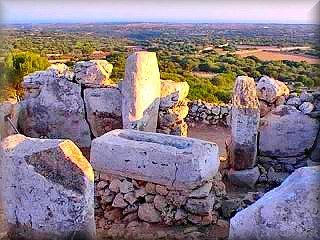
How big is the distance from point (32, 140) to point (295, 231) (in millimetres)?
2205

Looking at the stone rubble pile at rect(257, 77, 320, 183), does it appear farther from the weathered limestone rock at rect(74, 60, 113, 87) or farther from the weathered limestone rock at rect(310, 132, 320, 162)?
the weathered limestone rock at rect(74, 60, 113, 87)

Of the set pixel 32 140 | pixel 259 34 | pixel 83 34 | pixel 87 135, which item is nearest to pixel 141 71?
pixel 87 135

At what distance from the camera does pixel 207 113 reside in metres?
11.5

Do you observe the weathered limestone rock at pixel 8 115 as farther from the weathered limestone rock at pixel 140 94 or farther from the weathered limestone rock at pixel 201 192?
the weathered limestone rock at pixel 201 192

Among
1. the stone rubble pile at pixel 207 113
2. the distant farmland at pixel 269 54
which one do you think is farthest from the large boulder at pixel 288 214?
the distant farmland at pixel 269 54

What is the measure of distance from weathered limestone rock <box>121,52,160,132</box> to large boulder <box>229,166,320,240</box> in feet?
14.5

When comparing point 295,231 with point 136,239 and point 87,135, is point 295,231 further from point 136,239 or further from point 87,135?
point 87,135

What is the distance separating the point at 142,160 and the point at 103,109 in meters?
3.05

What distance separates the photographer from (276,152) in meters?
8.41

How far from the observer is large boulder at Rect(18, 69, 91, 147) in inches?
360

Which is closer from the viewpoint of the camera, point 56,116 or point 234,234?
point 234,234

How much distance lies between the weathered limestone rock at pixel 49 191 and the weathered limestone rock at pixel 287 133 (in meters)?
4.74

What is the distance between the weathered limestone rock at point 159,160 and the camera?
5.96m

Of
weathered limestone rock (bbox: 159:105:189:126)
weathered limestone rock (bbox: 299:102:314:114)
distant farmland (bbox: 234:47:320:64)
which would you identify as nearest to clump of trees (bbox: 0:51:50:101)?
weathered limestone rock (bbox: 159:105:189:126)
